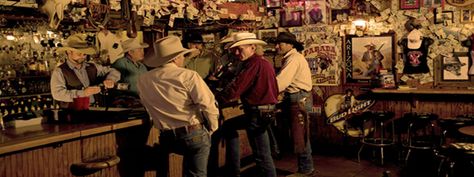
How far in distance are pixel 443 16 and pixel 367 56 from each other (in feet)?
4.20

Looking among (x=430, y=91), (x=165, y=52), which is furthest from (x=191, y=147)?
(x=430, y=91)

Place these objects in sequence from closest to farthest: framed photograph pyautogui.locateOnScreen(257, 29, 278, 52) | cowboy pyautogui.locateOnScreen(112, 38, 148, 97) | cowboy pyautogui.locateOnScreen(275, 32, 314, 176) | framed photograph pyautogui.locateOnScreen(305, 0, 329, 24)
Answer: cowboy pyautogui.locateOnScreen(275, 32, 314, 176) < cowboy pyautogui.locateOnScreen(112, 38, 148, 97) < framed photograph pyautogui.locateOnScreen(305, 0, 329, 24) < framed photograph pyautogui.locateOnScreen(257, 29, 278, 52)

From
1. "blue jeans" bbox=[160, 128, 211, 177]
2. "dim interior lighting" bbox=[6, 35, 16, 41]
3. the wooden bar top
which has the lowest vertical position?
"blue jeans" bbox=[160, 128, 211, 177]

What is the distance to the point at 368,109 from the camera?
25.5 ft

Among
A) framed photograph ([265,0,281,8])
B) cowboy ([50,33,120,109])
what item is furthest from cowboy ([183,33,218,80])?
cowboy ([50,33,120,109])

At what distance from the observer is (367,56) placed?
7.70m

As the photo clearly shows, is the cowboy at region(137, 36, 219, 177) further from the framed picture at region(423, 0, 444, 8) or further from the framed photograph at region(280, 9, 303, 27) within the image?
the framed picture at region(423, 0, 444, 8)

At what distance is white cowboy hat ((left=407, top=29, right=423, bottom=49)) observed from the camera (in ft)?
23.7

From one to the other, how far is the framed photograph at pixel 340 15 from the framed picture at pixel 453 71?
1.55 metres

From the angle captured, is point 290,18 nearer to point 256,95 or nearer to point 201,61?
point 201,61

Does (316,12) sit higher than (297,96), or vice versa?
(316,12)

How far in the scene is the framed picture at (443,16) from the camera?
6.98 metres

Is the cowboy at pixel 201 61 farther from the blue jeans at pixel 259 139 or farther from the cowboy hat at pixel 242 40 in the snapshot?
the blue jeans at pixel 259 139

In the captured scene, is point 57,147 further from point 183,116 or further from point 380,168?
point 380,168
